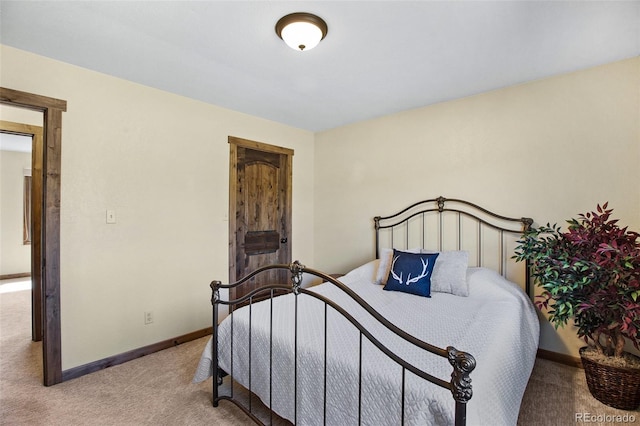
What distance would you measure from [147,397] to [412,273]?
2.11 meters

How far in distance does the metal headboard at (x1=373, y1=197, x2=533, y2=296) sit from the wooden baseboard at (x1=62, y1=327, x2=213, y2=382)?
2121 millimetres

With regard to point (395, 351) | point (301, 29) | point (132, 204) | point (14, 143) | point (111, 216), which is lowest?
point (395, 351)

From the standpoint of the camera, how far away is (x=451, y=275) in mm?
2465

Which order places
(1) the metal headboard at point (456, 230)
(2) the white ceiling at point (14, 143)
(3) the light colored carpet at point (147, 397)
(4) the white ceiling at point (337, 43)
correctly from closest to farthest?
(4) the white ceiling at point (337, 43) < (3) the light colored carpet at point (147, 397) < (1) the metal headboard at point (456, 230) < (2) the white ceiling at point (14, 143)

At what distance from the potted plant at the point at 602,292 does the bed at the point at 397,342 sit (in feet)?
1.06

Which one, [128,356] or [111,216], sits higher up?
[111,216]

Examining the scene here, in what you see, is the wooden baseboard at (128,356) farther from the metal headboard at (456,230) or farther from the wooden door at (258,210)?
the metal headboard at (456,230)

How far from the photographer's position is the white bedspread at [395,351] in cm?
119

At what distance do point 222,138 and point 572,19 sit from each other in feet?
9.61

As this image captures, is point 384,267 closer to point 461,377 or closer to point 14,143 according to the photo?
point 461,377

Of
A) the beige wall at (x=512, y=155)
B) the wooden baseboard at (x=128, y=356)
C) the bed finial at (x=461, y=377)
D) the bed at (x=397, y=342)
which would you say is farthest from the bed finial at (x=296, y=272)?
the beige wall at (x=512, y=155)

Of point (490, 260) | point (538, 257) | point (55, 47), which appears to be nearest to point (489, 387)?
point (538, 257)

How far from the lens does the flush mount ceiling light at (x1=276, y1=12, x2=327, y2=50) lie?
170cm

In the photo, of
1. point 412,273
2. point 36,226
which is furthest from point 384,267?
point 36,226
